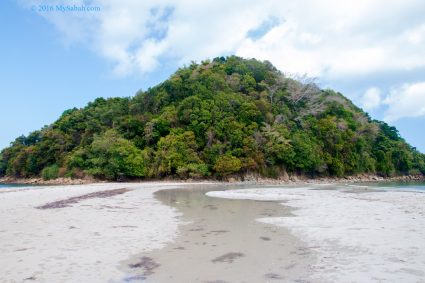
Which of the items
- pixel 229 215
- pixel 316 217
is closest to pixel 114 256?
pixel 229 215

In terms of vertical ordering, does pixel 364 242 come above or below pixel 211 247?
above

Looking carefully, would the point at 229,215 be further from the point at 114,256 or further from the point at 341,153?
the point at 341,153

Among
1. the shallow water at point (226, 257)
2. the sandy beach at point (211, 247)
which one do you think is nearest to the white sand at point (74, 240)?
the sandy beach at point (211, 247)

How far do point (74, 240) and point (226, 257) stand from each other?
3.89m

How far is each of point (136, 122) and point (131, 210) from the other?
133 ft

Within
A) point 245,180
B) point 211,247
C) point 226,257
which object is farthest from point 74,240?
point 245,180

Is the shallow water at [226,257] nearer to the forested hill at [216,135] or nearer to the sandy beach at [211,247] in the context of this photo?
the sandy beach at [211,247]

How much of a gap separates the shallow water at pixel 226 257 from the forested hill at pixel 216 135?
118 feet

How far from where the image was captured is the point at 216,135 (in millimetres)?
49719

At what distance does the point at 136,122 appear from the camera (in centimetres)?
5309

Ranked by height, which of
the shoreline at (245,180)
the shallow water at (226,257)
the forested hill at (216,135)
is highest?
the forested hill at (216,135)

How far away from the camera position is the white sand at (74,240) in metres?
5.81

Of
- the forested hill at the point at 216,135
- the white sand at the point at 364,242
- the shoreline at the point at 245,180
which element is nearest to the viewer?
the white sand at the point at 364,242

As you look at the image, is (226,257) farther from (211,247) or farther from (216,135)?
(216,135)
